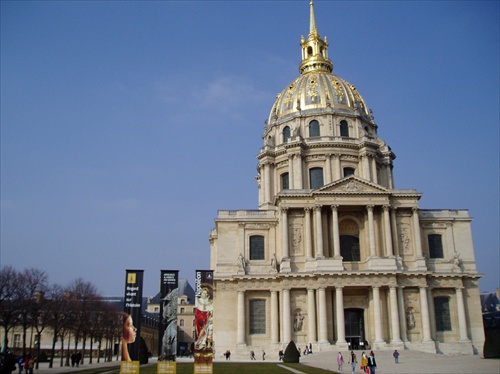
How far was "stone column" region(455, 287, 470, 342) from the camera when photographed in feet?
169

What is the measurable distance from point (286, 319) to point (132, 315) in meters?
16.4

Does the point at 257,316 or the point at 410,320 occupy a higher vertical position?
the point at 257,316

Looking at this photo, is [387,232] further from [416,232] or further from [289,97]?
[289,97]

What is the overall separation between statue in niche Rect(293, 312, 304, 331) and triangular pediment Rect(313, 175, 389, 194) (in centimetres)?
1214

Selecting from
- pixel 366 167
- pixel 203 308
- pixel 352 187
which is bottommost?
pixel 203 308

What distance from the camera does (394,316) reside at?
49.8 m

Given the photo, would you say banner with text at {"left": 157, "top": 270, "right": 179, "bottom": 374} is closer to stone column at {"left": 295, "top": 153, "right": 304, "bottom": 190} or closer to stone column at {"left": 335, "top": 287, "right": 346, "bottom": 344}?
stone column at {"left": 335, "top": 287, "right": 346, "bottom": 344}

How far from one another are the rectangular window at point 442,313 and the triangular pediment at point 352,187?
12350 mm

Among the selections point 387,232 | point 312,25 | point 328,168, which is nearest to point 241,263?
point 387,232

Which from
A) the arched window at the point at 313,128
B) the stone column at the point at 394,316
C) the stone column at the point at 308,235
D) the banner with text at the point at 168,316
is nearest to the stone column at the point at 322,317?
the stone column at the point at 308,235

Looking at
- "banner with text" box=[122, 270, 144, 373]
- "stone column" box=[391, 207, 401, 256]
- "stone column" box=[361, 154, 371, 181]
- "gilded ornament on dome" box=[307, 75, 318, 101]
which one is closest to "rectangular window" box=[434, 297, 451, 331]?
"stone column" box=[391, 207, 401, 256]

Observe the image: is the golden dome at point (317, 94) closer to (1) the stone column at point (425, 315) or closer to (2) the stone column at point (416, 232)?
(2) the stone column at point (416, 232)

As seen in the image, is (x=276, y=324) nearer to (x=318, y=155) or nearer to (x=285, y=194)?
(x=285, y=194)

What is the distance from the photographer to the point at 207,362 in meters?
23.2
